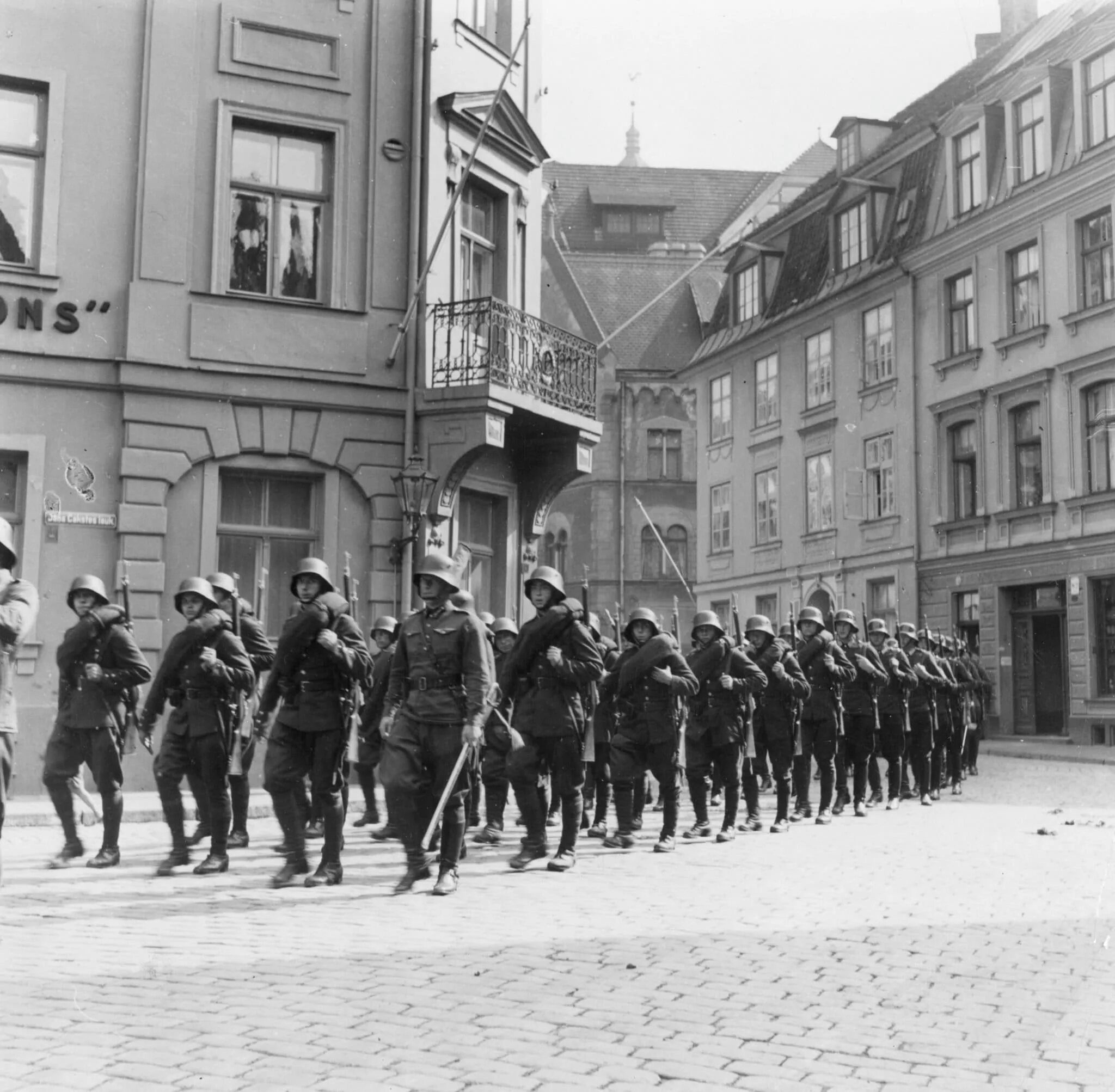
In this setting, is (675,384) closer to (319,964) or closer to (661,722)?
(661,722)

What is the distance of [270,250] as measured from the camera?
16.9 m

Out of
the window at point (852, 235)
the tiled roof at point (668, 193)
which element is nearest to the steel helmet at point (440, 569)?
the window at point (852, 235)

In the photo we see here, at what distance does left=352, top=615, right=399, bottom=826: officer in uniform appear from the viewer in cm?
1279

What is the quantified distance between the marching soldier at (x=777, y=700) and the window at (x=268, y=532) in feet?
17.9

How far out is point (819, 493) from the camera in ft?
120

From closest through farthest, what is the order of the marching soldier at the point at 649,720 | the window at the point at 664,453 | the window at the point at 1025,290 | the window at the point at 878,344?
1. the marching soldier at the point at 649,720
2. the window at the point at 1025,290
3. the window at the point at 878,344
4. the window at the point at 664,453

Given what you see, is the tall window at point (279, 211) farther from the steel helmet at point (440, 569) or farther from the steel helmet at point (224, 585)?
the steel helmet at point (440, 569)

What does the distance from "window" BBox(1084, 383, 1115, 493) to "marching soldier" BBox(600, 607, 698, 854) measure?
17.7m

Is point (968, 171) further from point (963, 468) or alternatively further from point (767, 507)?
point (767, 507)

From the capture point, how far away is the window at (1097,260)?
27219 millimetres

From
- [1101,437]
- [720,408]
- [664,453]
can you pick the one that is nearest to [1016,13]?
[720,408]

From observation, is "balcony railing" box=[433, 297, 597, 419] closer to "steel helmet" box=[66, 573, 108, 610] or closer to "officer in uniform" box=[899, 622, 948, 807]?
"officer in uniform" box=[899, 622, 948, 807]

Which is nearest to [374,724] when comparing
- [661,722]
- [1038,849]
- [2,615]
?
[661,722]

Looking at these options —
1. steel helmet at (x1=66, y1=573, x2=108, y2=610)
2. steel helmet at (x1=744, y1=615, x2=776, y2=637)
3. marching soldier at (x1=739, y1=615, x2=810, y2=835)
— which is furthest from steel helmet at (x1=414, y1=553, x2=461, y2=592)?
steel helmet at (x1=744, y1=615, x2=776, y2=637)
